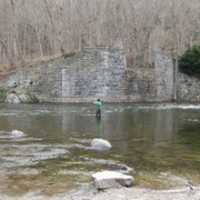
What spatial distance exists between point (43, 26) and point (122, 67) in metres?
19.4

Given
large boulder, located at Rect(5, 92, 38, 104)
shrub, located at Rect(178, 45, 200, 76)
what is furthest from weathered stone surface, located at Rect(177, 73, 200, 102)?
large boulder, located at Rect(5, 92, 38, 104)

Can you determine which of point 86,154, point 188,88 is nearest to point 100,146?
point 86,154

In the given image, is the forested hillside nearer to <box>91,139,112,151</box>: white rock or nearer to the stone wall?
the stone wall

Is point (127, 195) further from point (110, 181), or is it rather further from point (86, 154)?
point (86, 154)

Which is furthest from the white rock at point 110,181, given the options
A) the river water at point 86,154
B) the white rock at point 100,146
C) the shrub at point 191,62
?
the shrub at point 191,62

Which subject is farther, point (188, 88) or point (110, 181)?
point (188, 88)

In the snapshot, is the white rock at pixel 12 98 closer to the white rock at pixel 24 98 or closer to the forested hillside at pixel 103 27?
the white rock at pixel 24 98

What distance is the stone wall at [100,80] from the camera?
57219 millimetres

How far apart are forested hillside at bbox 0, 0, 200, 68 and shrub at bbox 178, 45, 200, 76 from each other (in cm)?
513

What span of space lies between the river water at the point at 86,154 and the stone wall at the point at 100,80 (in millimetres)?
25366

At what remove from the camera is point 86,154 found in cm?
1864

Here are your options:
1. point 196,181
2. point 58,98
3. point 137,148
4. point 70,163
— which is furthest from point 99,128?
point 58,98

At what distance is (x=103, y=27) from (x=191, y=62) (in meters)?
14.7

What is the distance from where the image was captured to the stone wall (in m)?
57.2
